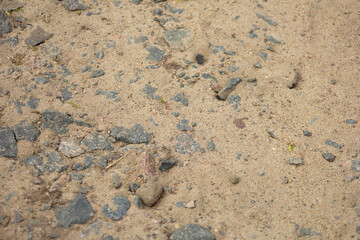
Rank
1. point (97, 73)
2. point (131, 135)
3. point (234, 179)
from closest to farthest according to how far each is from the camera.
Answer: point (234, 179)
point (131, 135)
point (97, 73)

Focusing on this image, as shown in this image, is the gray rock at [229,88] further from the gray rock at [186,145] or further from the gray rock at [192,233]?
the gray rock at [192,233]

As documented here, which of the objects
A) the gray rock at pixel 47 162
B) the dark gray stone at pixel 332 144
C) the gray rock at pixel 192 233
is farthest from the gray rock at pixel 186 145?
the dark gray stone at pixel 332 144

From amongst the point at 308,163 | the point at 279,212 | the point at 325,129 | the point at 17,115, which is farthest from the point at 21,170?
the point at 325,129

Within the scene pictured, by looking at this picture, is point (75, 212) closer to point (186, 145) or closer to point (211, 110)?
point (186, 145)

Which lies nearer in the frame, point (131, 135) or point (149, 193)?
point (149, 193)

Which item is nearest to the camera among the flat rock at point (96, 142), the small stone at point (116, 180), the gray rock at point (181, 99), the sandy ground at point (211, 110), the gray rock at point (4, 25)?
the sandy ground at point (211, 110)

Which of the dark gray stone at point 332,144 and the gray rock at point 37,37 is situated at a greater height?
the gray rock at point 37,37

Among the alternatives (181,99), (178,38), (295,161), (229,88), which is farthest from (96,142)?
(295,161)

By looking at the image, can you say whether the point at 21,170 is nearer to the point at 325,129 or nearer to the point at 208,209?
the point at 208,209

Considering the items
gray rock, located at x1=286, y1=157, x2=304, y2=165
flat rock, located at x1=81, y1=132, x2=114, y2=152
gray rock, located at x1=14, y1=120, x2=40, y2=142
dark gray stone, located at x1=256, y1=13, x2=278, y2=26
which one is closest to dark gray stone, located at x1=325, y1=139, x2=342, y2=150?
gray rock, located at x1=286, y1=157, x2=304, y2=165
